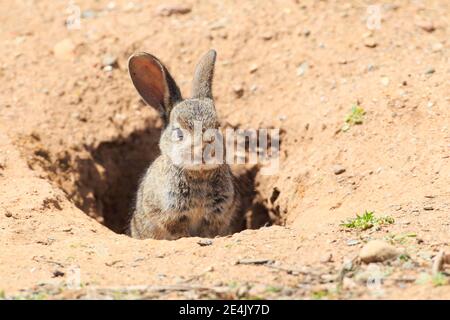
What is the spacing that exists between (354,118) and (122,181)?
11.2ft

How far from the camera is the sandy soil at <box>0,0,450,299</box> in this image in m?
5.52

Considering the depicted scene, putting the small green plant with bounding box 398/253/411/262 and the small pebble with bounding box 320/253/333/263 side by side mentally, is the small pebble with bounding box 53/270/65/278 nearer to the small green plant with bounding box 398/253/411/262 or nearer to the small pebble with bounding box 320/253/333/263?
the small pebble with bounding box 320/253/333/263

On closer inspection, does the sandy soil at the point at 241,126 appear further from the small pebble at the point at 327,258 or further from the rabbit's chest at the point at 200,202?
the rabbit's chest at the point at 200,202

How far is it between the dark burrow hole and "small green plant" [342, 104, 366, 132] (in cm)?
142

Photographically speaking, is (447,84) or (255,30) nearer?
(447,84)

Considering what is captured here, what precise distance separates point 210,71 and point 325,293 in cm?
387

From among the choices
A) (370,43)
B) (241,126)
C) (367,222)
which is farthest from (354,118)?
(367,222)

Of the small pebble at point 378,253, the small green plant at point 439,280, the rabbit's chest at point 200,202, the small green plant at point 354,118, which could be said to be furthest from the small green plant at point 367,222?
the small green plant at point 354,118

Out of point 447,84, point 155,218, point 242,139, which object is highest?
point 447,84

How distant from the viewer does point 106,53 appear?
9.90 m

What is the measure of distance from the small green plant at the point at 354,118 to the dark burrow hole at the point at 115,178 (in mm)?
1424

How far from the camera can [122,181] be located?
10.3 m
